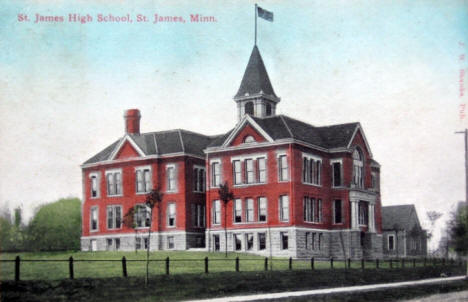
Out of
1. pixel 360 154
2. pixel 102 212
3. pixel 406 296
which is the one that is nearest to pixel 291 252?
pixel 360 154

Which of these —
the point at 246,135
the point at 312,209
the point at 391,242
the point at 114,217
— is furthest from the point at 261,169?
the point at 391,242

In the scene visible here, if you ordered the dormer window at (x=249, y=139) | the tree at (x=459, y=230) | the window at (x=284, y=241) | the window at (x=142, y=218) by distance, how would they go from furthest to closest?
the window at (x=142, y=218), the dormer window at (x=249, y=139), the window at (x=284, y=241), the tree at (x=459, y=230)

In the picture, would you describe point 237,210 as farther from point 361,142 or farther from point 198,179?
point 361,142

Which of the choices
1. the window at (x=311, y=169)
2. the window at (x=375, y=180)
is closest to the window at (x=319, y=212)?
the window at (x=311, y=169)

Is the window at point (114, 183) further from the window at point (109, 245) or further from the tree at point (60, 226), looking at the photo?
the tree at point (60, 226)

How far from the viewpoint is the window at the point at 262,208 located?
159 feet

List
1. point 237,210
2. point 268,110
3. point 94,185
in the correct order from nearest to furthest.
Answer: point 237,210
point 94,185
point 268,110

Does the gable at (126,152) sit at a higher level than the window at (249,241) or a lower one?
higher

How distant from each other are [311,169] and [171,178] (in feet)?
Result: 33.5

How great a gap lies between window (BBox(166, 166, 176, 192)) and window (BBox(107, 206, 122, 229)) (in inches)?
165

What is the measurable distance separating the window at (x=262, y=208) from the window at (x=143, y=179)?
836 cm

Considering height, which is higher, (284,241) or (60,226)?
(60,226)

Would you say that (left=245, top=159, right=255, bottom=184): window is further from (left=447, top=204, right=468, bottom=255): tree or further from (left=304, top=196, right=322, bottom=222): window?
(left=447, top=204, right=468, bottom=255): tree

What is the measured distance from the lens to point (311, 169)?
49.6m
